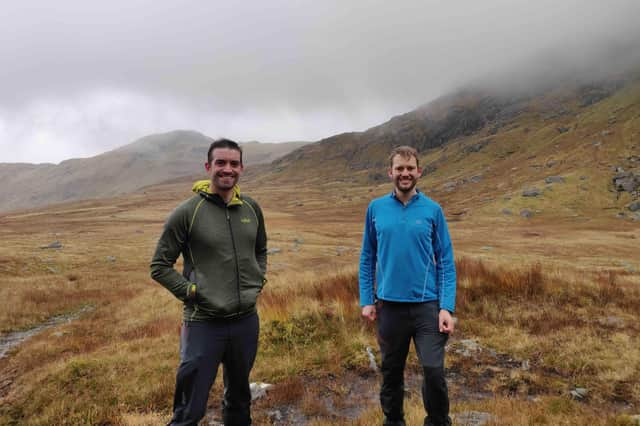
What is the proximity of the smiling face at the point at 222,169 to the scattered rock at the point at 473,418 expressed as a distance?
14.0ft

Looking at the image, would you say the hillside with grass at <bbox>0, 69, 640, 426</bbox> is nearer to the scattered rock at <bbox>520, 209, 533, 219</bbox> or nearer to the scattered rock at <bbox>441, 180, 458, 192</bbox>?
the scattered rock at <bbox>520, 209, 533, 219</bbox>

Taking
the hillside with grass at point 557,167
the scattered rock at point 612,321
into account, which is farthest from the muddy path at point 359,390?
the hillside with grass at point 557,167

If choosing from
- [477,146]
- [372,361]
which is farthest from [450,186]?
[372,361]

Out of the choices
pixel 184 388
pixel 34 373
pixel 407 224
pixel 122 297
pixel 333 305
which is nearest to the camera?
pixel 184 388

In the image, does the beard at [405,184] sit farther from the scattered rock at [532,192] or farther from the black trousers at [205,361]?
the scattered rock at [532,192]

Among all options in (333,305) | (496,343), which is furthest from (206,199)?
(496,343)

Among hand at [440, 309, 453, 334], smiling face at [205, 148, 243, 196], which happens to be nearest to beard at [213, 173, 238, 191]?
smiling face at [205, 148, 243, 196]

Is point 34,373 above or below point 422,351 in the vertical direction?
below

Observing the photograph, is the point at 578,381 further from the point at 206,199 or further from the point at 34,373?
the point at 34,373

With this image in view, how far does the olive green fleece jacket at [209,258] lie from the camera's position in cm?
375

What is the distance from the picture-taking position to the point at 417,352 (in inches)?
159

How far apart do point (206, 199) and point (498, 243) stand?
39.8 meters

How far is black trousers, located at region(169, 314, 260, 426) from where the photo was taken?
373 cm

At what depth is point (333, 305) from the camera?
955 cm
